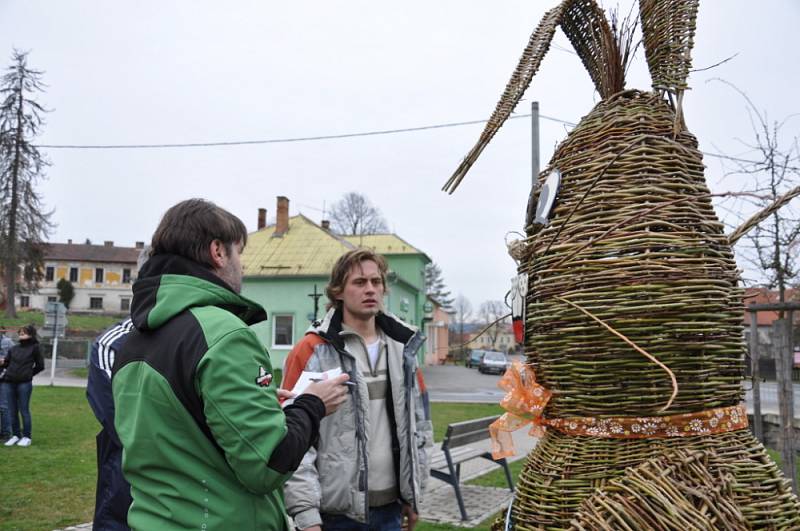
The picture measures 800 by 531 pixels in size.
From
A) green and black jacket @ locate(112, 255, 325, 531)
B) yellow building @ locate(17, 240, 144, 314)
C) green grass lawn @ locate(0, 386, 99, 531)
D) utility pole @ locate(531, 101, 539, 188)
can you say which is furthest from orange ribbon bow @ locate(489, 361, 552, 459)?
yellow building @ locate(17, 240, 144, 314)

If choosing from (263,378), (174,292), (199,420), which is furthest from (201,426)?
(174,292)

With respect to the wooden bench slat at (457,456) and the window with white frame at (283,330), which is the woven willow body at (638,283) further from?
the window with white frame at (283,330)

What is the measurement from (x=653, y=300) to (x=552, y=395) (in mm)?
455

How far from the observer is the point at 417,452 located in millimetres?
2928

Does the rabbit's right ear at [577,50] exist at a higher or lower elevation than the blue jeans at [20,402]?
higher

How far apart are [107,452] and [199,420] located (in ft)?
3.66

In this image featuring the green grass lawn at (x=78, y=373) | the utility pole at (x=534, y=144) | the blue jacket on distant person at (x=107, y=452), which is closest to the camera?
the blue jacket on distant person at (x=107, y=452)

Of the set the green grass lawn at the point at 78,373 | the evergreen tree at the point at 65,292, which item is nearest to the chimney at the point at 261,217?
the green grass lawn at the point at 78,373

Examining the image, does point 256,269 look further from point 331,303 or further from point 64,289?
point 64,289

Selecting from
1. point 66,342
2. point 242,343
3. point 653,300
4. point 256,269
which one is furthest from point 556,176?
point 66,342

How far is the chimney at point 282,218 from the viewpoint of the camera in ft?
91.2

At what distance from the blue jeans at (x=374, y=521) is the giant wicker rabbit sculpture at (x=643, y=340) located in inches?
32.3

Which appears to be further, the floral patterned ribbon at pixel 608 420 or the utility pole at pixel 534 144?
the utility pole at pixel 534 144

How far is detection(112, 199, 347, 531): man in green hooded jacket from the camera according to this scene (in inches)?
64.8
